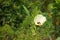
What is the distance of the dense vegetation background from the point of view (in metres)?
2.41

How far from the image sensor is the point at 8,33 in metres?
2.62

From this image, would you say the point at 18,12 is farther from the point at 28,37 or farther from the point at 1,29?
the point at 28,37

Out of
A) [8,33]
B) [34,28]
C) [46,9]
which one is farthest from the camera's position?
[46,9]

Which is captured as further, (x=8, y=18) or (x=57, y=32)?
(x=8, y=18)

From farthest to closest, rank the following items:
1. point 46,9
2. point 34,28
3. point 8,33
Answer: point 46,9 < point 8,33 < point 34,28

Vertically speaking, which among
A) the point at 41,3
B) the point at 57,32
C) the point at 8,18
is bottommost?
the point at 57,32

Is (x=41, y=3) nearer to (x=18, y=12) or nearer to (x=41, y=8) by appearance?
(x=41, y=8)

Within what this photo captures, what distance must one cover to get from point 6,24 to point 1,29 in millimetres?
117

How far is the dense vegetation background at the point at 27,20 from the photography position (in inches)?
95.0

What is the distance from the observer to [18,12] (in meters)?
2.96

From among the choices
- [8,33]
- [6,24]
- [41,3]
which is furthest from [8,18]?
[41,3]

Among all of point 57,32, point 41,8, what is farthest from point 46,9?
point 57,32

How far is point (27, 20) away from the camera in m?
2.44

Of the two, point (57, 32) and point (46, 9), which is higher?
point (46, 9)
